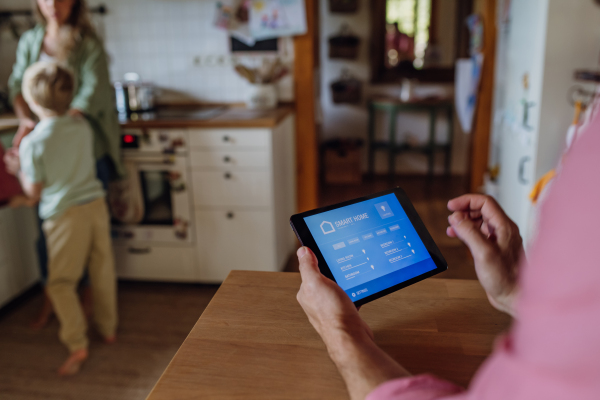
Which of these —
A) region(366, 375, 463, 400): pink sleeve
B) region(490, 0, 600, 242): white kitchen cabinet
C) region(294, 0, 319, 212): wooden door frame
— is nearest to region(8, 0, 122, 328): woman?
region(294, 0, 319, 212): wooden door frame

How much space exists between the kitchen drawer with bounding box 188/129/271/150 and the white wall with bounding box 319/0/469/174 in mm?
2596

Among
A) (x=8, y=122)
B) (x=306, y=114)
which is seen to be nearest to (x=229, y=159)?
(x=306, y=114)

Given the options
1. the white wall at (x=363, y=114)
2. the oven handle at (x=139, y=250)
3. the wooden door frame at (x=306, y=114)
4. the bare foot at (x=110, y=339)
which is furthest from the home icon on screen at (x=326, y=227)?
the white wall at (x=363, y=114)

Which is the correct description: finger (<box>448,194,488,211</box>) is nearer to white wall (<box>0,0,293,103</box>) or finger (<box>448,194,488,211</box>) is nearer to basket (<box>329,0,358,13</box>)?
white wall (<box>0,0,293,103</box>)

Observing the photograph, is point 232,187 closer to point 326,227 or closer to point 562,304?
point 326,227

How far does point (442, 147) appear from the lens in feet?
15.5

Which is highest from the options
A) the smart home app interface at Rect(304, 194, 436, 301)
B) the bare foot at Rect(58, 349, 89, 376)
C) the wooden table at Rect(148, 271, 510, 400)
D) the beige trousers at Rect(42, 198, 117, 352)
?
the smart home app interface at Rect(304, 194, 436, 301)

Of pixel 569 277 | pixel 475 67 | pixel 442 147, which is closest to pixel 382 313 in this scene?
pixel 569 277

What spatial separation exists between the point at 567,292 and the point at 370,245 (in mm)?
440

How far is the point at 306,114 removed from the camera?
2.97 meters

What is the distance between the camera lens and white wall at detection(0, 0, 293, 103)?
9.56 feet

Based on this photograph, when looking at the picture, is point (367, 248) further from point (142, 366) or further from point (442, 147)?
point (442, 147)

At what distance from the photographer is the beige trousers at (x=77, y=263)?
6.32ft

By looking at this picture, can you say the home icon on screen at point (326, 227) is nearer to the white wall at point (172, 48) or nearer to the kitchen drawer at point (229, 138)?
the kitchen drawer at point (229, 138)
